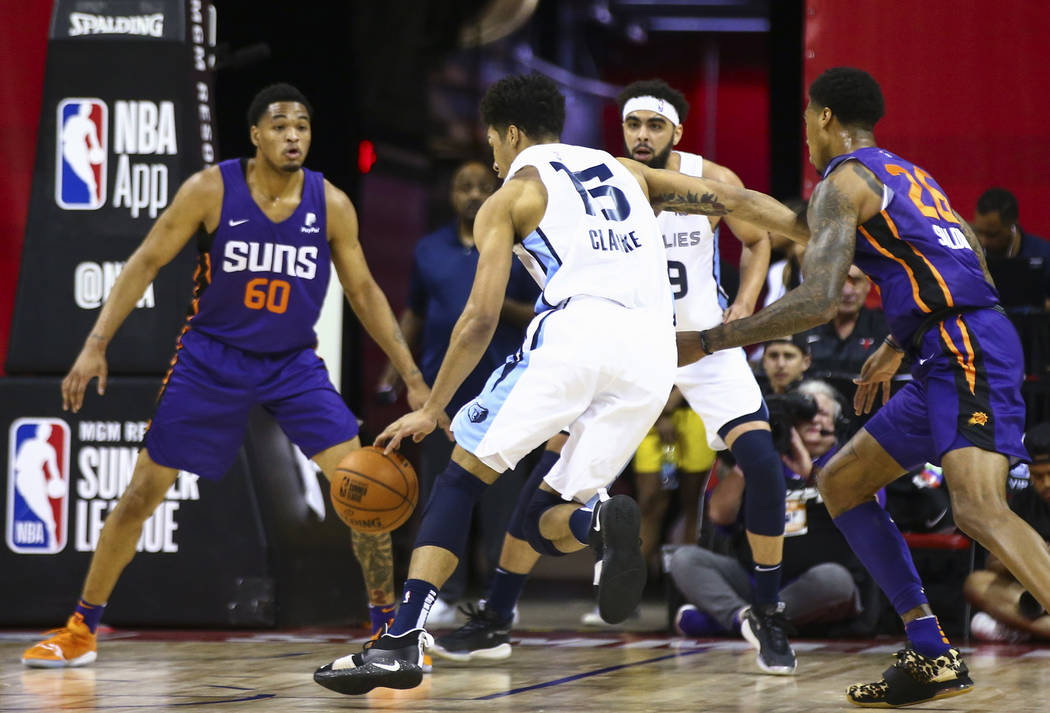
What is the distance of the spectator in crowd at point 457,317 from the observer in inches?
283

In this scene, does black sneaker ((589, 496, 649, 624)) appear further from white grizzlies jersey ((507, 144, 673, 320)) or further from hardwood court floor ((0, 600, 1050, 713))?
white grizzlies jersey ((507, 144, 673, 320))

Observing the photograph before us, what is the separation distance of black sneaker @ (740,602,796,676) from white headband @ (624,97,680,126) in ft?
6.77

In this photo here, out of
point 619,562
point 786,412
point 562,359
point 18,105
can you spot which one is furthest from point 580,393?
point 18,105

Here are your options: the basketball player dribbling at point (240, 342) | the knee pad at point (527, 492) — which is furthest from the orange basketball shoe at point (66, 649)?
the knee pad at point (527, 492)

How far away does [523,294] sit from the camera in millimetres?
7398

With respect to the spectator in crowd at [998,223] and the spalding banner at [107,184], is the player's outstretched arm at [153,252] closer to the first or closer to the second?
the spalding banner at [107,184]

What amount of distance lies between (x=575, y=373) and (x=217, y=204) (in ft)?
6.40

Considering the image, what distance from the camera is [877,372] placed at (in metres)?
5.21

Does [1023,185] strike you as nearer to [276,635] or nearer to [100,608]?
[276,635]

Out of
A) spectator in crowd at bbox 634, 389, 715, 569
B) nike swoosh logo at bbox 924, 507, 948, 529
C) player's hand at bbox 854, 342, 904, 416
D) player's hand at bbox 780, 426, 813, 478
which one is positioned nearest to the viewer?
player's hand at bbox 854, 342, 904, 416

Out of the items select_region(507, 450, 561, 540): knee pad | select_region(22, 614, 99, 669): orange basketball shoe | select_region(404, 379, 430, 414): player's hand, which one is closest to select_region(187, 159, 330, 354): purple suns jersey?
select_region(404, 379, 430, 414): player's hand

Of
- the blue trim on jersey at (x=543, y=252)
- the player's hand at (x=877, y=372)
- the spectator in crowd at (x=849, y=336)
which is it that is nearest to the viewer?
the blue trim on jersey at (x=543, y=252)

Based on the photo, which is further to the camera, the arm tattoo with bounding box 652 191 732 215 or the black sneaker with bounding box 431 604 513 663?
the black sneaker with bounding box 431 604 513 663

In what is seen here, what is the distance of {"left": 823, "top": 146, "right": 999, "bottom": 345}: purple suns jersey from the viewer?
15.1 feet
